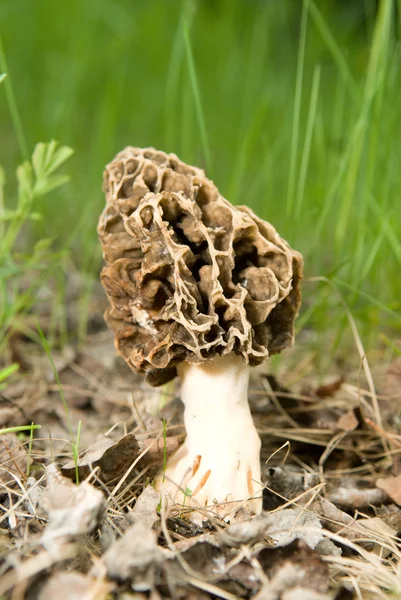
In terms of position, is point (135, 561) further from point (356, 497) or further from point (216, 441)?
point (356, 497)

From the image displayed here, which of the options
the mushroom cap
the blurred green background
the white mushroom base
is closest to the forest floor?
the white mushroom base

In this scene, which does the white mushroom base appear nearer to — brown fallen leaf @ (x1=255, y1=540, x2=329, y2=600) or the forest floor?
the forest floor

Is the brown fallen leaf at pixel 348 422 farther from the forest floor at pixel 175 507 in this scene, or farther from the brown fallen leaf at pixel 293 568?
the brown fallen leaf at pixel 293 568

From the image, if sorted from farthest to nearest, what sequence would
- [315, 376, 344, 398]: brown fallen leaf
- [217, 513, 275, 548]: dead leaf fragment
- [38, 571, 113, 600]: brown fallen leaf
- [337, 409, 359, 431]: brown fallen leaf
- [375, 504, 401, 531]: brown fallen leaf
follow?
[315, 376, 344, 398]: brown fallen leaf
[337, 409, 359, 431]: brown fallen leaf
[375, 504, 401, 531]: brown fallen leaf
[217, 513, 275, 548]: dead leaf fragment
[38, 571, 113, 600]: brown fallen leaf

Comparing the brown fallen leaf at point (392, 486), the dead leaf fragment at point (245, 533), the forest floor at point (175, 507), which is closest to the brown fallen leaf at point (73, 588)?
the forest floor at point (175, 507)

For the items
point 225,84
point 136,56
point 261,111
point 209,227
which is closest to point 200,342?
point 209,227
